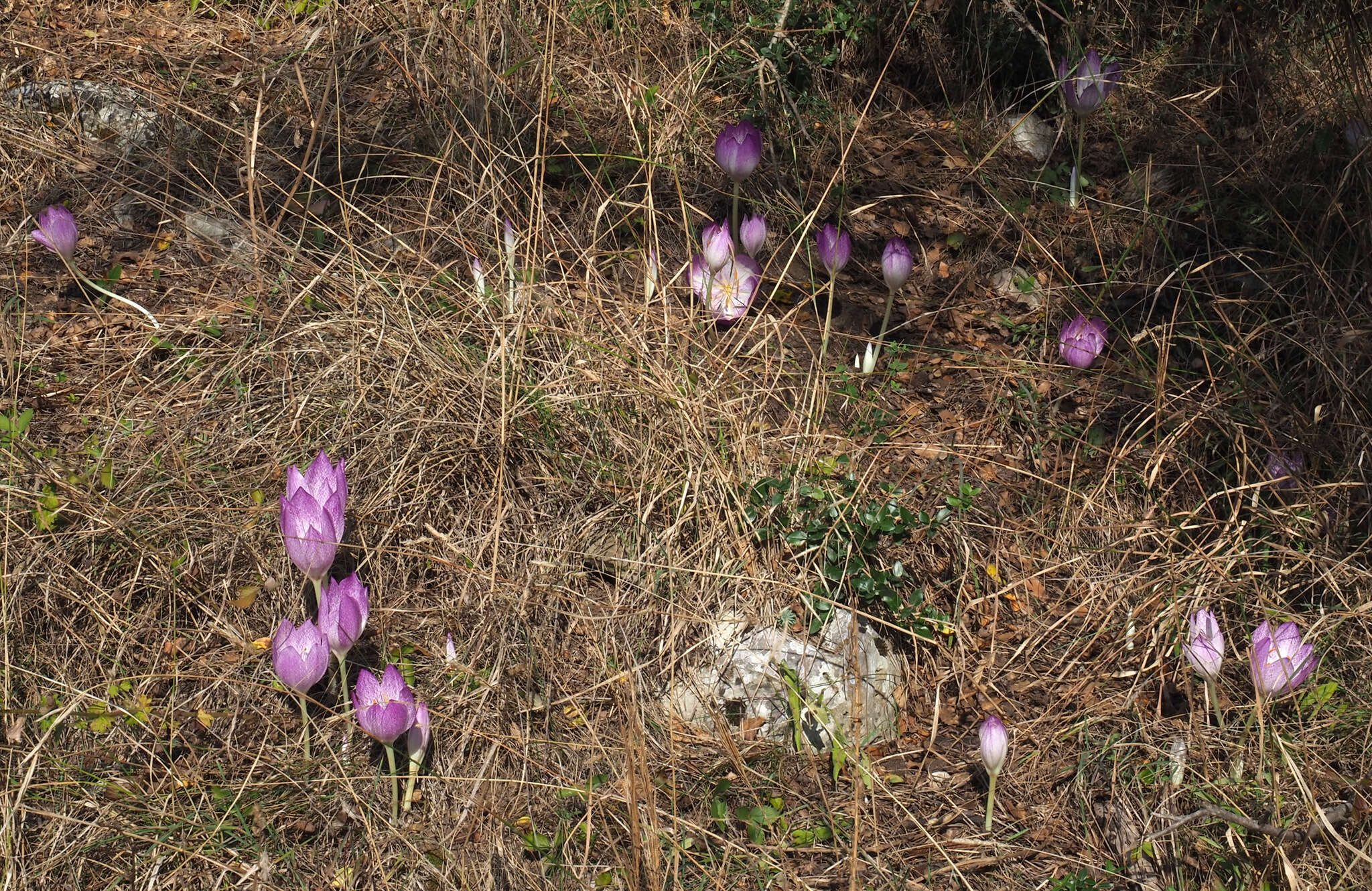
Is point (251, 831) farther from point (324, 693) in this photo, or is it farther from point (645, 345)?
point (645, 345)

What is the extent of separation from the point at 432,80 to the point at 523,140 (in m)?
0.31

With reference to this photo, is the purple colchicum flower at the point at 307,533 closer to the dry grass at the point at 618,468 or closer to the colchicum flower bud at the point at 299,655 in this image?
the colchicum flower bud at the point at 299,655

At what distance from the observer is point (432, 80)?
10.3 feet

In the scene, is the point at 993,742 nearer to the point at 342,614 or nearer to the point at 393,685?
the point at 393,685

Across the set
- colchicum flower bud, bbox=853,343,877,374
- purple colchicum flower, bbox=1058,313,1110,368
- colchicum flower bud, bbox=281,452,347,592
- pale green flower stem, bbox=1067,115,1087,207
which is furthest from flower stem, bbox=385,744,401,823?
pale green flower stem, bbox=1067,115,1087,207

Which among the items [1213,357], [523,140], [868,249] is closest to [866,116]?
[868,249]

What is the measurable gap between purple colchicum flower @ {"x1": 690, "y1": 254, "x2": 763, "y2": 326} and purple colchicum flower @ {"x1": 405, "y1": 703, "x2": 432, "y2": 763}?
127 cm

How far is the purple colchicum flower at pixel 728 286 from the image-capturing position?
2.81m

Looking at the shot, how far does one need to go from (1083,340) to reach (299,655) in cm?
201

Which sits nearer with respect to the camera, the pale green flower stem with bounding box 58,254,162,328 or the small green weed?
the small green weed

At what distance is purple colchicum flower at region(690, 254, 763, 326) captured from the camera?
2.81 meters

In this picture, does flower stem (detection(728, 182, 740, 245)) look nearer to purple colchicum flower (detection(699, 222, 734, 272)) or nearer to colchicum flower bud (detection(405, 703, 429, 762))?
purple colchicum flower (detection(699, 222, 734, 272))

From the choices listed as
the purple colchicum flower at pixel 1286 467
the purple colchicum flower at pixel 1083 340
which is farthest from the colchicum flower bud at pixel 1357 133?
the purple colchicum flower at pixel 1286 467

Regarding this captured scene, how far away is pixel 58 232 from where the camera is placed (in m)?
2.76
